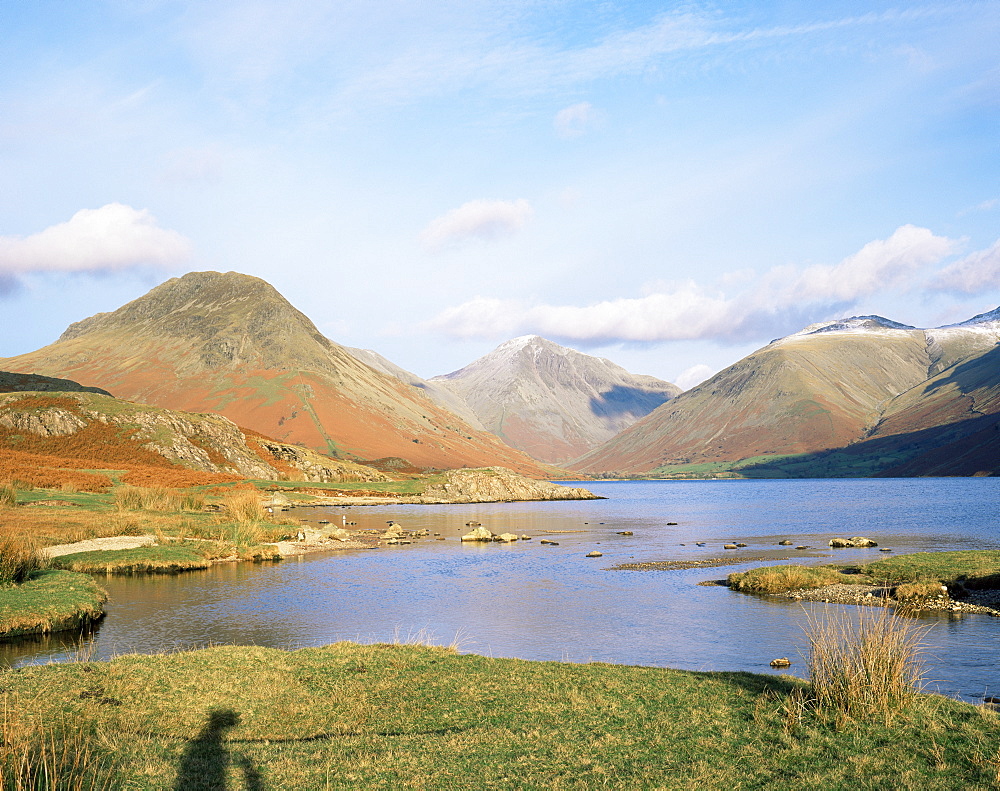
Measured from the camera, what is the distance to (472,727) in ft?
48.6

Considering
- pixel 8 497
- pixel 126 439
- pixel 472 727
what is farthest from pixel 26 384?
pixel 472 727

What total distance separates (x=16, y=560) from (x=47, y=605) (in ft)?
12.6

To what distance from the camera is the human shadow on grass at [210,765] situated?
11.2m

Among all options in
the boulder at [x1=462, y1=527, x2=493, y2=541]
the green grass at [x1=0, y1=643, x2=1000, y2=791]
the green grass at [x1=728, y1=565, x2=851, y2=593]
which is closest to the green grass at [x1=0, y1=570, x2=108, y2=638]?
the green grass at [x1=0, y1=643, x2=1000, y2=791]

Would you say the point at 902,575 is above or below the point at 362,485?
below

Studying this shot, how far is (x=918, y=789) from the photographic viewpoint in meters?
10.8

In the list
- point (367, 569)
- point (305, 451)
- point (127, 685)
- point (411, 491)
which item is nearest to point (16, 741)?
point (127, 685)

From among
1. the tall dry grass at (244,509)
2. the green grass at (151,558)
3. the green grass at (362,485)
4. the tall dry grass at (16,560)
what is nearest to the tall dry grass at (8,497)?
the green grass at (151,558)

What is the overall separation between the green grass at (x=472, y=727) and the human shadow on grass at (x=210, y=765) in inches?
2.0

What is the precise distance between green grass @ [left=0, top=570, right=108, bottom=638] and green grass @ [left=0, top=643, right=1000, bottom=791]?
9613 mm

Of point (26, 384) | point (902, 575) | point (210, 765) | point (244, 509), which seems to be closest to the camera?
point (210, 765)

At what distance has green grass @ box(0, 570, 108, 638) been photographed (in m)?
25.9

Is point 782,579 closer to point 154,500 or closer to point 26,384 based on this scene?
point 154,500

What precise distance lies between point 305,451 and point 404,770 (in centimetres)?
13250
